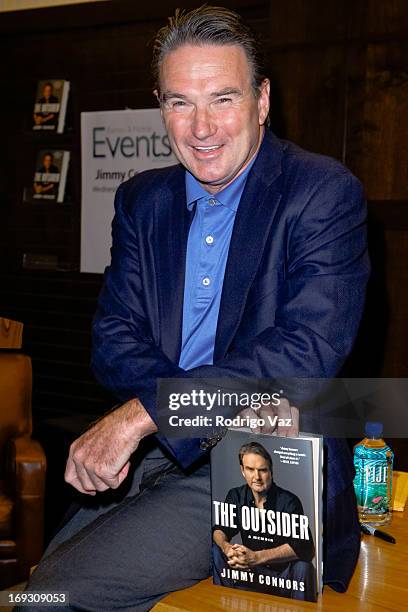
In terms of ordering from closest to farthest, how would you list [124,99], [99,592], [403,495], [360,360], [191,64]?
[99,592] → [191,64] → [403,495] → [360,360] → [124,99]

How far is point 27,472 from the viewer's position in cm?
327

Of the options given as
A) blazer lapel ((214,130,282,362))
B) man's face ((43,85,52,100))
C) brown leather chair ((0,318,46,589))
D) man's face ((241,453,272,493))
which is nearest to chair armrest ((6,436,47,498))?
brown leather chair ((0,318,46,589))

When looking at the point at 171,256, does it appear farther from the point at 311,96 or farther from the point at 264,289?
the point at 311,96

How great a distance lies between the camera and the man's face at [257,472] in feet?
4.59

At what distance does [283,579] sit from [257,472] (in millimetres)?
202

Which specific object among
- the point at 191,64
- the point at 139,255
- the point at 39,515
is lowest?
the point at 39,515

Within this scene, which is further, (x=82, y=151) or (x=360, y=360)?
(x=82, y=151)

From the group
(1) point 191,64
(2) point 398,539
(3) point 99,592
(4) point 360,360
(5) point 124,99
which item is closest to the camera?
(3) point 99,592

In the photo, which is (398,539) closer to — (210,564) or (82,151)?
(210,564)

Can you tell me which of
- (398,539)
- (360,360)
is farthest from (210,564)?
(360,360)

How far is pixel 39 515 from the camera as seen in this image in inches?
129

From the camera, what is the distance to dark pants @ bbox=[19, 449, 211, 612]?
4.95 feet

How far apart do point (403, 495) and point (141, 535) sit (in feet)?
2.54

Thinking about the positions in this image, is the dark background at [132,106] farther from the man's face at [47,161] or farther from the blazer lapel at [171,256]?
the blazer lapel at [171,256]
